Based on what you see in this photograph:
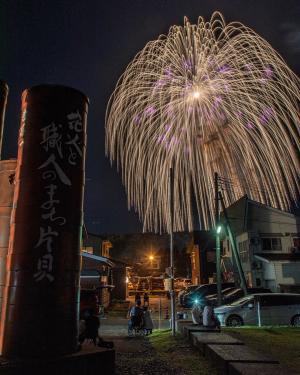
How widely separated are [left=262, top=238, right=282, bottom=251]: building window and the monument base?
29.4 meters

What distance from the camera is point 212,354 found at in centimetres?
944


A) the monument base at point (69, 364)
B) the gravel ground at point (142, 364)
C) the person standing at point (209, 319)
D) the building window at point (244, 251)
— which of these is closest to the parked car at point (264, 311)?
the person standing at point (209, 319)

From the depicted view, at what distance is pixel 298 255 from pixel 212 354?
26.7m

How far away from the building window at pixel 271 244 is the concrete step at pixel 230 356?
2647cm

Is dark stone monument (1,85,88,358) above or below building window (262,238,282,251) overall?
below

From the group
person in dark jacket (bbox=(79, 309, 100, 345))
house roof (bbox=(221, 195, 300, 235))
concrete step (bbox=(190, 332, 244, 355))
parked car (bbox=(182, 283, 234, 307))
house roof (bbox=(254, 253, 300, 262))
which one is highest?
house roof (bbox=(221, 195, 300, 235))

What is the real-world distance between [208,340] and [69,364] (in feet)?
16.9

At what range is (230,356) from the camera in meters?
8.32

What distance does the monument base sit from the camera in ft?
21.7

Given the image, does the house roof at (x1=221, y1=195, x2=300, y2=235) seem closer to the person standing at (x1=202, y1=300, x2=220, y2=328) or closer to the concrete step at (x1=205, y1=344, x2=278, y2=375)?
the person standing at (x1=202, y1=300, x2=220, y2=328)

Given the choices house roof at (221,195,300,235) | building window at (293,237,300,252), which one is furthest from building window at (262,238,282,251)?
building window at (293,237,300,252)

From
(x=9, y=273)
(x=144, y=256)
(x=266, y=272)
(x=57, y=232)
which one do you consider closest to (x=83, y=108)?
(x=57, y=232)

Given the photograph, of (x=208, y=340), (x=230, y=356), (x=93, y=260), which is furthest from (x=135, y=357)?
(x=93, y=260)

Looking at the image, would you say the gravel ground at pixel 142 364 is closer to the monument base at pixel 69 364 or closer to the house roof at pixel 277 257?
the monument base at pixel 69 364
